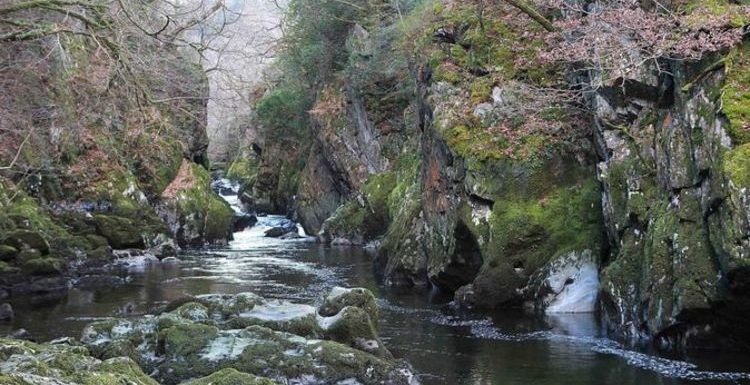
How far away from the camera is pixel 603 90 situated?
1630 cm

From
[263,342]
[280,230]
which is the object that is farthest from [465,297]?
[280,230]

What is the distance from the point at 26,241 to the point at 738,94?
61.1ft

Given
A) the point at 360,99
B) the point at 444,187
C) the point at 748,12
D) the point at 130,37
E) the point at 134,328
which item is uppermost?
the point at 360,99

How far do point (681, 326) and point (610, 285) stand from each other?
2117mm

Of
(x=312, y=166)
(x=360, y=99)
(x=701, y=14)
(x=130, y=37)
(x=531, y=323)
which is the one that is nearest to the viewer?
(x=130, y=37)

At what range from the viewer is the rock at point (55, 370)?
5003mm

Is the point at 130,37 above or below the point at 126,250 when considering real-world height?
above

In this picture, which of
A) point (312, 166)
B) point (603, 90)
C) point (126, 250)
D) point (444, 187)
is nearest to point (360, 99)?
point (312, 166)

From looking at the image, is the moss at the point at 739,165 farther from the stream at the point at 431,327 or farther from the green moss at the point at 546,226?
the green moss at the point at 546,226

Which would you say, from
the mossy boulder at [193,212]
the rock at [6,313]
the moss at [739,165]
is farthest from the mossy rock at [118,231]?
the moss at [739,165]

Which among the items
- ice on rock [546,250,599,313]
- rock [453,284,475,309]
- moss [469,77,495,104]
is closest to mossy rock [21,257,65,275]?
rock [453,284,475,309]

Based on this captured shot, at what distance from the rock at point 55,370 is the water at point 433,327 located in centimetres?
535

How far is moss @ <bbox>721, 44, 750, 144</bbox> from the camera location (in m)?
11.7

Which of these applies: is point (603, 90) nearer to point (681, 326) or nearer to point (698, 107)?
point (698, 107)
